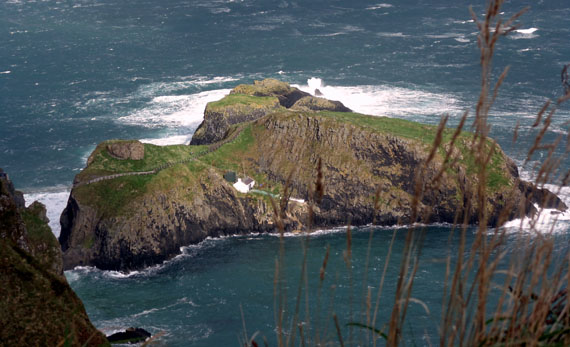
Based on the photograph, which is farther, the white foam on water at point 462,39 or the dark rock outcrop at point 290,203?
the white foam on water at point 462,39

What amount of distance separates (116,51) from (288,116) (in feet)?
202

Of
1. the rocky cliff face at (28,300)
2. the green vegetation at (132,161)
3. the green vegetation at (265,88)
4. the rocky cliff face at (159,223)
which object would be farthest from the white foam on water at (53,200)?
the rocky cliff face at (28,300)

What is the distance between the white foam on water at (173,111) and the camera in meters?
84.4

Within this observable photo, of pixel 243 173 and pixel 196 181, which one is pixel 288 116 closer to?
pixel 243 173

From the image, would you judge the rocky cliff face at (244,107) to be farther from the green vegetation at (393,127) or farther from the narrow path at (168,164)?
the green vegetation at (393,127)

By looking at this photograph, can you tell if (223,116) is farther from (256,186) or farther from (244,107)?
(256,186)

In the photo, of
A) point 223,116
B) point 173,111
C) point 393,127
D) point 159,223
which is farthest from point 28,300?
point 173,111

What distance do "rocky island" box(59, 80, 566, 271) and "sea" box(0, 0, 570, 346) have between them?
5.87 ft

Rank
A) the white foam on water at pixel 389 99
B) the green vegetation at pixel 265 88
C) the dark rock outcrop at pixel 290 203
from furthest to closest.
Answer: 1. the green vegetation at pixel 265 88
2. the white foam on water at pixel 389 99
3. the dark rock outcrop at pixel 290 203

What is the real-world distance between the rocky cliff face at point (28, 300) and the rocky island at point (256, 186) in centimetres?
2845

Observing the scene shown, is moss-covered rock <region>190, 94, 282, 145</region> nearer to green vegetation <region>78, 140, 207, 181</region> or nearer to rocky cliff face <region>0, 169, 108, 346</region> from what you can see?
green vegetation <region>78, 140, 207, 181</region>

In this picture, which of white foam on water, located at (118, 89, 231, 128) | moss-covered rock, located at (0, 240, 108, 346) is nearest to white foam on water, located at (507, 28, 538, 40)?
white foam on water, located at (118, 89, 231, 128)

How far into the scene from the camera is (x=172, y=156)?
62.6 meters

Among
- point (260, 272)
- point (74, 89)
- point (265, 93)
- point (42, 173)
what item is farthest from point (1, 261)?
point (74, 89)
